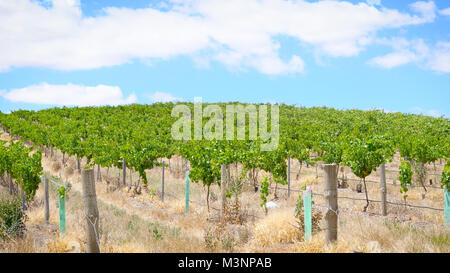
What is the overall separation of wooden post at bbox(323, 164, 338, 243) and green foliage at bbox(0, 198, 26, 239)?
21.0 ft

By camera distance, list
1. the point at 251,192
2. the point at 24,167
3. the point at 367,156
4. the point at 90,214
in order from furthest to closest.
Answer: the point at 251,192 < the point at 367,156 < the point at 24,167 < the point at 90,214

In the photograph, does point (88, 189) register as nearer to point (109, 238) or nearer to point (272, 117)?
point (109, 238)

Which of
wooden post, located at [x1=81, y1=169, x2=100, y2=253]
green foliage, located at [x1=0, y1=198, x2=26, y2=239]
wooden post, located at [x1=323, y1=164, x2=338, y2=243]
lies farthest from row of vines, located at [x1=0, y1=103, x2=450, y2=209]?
wooden post, located at [x1=81, y1=169, x2=100, y2=253]

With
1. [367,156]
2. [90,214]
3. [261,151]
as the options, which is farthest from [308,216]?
[261,151]

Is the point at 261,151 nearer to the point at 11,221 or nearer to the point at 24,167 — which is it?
the point at 24,167

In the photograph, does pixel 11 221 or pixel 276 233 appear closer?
pixel 276 233

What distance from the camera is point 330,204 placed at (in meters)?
6.75

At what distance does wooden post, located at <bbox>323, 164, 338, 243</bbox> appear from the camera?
6.66 m

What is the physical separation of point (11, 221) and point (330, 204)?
22.5 ft

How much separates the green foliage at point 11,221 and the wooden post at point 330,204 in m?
6.41

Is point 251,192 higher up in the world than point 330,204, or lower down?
lower down

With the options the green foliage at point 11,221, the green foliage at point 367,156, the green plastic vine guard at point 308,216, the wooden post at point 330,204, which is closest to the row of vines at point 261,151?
the green foliage at point 367,156

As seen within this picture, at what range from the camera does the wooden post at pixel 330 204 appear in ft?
21.9

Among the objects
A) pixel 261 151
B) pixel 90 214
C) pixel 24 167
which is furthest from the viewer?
pixel 261 151
